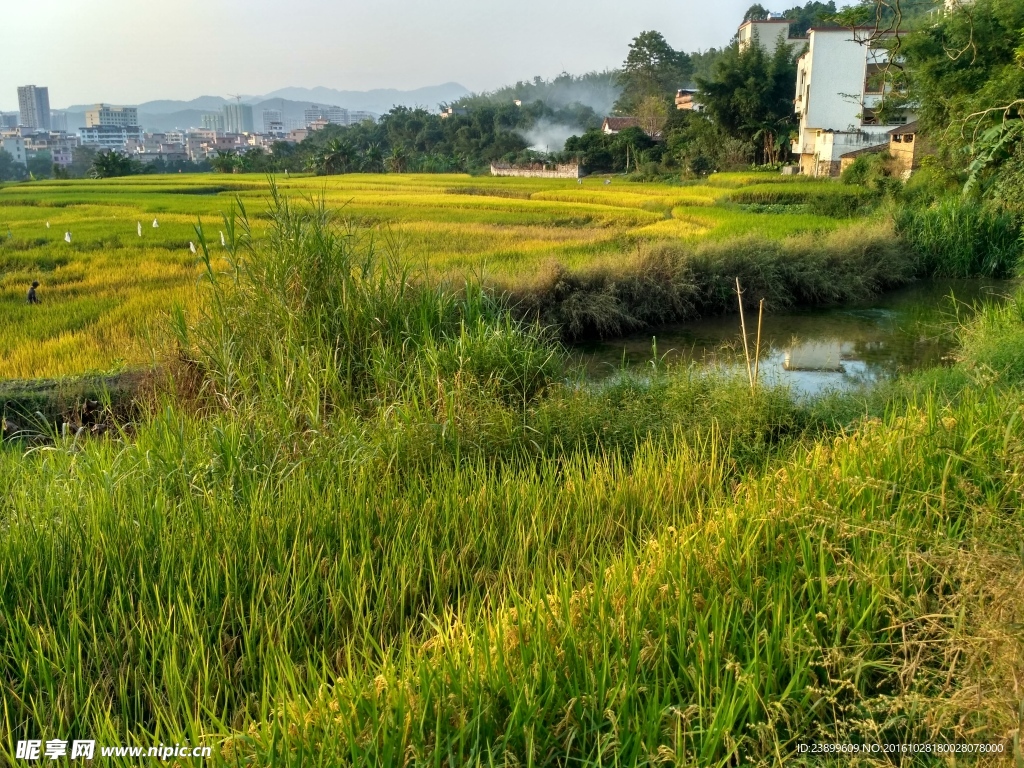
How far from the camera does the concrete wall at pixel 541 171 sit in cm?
4055

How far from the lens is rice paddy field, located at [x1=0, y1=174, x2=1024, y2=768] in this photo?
212cm

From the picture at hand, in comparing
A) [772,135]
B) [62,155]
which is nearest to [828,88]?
[772,135]

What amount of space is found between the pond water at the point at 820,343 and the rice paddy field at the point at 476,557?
2.25m

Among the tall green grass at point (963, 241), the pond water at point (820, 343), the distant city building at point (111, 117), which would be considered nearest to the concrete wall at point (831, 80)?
the tall green grass at point (963, 241)

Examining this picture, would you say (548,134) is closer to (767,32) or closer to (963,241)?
(767,32)

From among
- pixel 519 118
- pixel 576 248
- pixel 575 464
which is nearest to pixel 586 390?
pixel 575 464

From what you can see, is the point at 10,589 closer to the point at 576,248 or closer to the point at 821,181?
the point at 576,248

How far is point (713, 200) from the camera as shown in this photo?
72.7 feet

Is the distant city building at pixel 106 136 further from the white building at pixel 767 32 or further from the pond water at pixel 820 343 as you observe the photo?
the pond water at pixel 820 343

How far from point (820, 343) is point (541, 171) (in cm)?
3391

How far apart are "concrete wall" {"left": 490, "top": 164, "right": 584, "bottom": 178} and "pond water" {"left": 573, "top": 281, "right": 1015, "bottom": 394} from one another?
2828cm

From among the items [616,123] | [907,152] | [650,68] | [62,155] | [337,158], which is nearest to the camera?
[907,152]

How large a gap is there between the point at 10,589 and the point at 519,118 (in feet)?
202

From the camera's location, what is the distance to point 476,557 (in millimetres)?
3293
